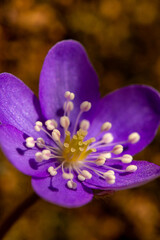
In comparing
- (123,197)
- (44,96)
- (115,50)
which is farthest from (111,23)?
(44,96)

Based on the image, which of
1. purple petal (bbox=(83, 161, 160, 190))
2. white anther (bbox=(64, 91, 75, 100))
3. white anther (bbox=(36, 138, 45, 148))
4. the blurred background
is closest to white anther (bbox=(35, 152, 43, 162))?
white anther (bbox=(36, 138, 45, 148))

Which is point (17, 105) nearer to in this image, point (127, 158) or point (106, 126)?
point (106, 126)

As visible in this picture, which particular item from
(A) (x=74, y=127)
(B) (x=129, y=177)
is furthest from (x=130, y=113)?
(B) (x=129, y=177)

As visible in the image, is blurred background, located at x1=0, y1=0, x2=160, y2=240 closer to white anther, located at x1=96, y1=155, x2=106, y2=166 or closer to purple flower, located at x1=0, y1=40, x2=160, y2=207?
purple flower, located at x1=0, y1=40, x2=160, y2=207

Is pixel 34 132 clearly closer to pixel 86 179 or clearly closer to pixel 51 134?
pixel 51 134

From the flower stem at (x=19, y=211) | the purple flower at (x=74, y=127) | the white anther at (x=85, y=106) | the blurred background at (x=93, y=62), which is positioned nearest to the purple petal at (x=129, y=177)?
the purple flower at (x=74, y=127)

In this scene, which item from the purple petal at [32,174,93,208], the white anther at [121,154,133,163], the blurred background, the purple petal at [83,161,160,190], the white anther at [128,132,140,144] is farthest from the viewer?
the blurred background
